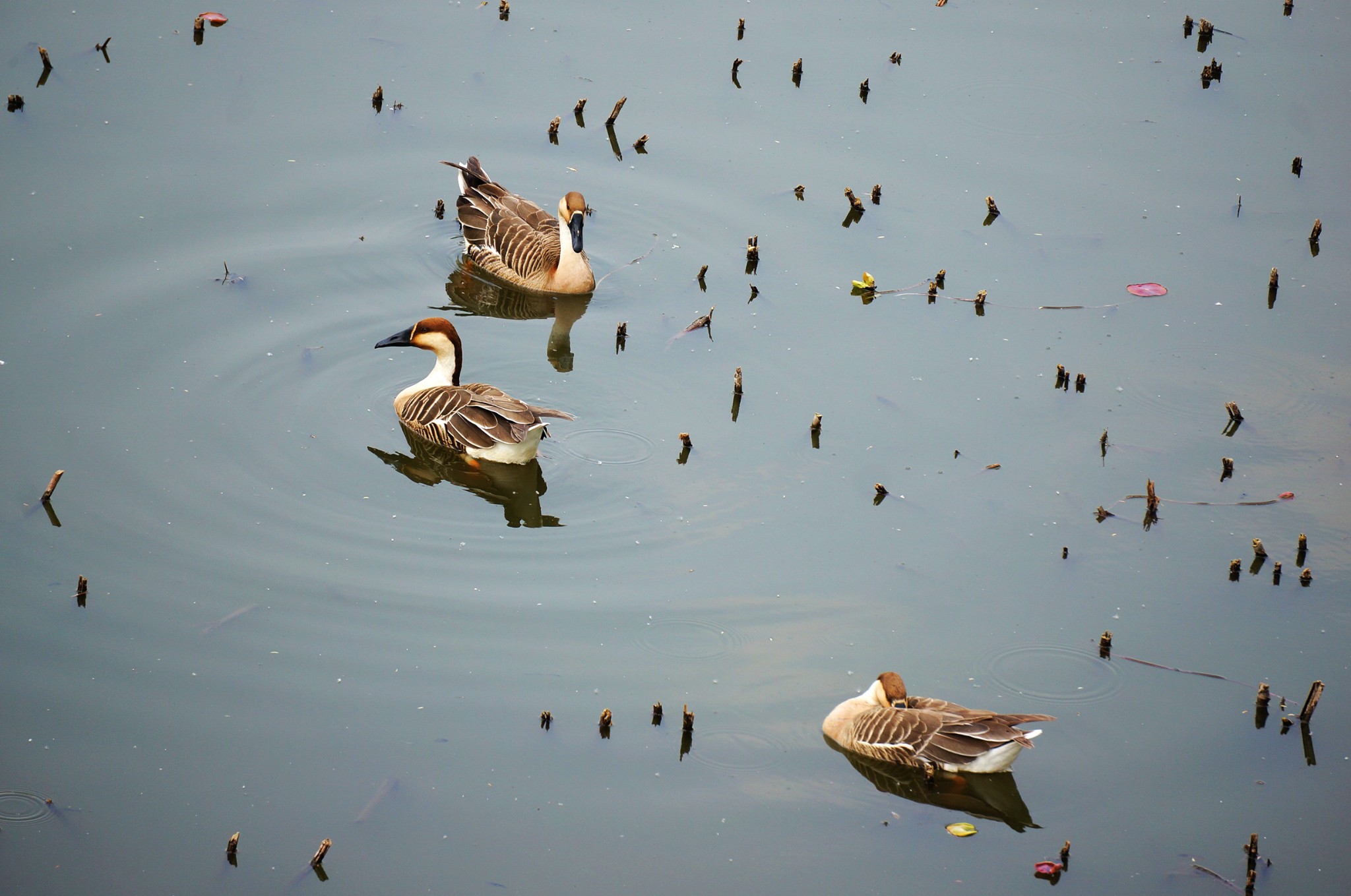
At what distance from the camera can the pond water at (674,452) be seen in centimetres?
700

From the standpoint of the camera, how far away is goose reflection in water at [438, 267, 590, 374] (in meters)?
11.7

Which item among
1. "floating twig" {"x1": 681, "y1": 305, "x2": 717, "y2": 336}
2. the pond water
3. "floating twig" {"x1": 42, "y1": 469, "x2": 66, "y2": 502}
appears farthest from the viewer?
"floating twig" {"x1": 681, "y1": 305, "x2": 717, "y2": 336}

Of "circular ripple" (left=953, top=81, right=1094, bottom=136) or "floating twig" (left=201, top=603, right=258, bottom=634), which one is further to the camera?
"circular ripple" (left=953, top=81, right=1094, bottom=136)

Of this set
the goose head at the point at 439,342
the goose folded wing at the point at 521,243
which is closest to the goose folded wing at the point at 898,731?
the goose head at the point at 439,342

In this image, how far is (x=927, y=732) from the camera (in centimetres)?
720

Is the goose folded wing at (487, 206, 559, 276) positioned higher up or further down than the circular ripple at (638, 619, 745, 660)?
higher up

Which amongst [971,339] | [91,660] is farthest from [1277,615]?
[91,660]

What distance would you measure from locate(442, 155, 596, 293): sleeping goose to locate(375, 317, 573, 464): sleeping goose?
1966 millimetres

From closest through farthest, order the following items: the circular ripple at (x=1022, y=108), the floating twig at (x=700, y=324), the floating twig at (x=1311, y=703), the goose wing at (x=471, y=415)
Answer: the floating twig at (x=1311, y=703)
the goose wing at (x=471, y=415)
the floating twig at (x=700, y=324)
the circular ripple at (x=1022, y=108)

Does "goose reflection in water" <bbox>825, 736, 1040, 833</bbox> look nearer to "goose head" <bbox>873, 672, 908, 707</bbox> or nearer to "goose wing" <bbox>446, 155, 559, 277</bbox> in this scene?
"goose head" <bbox>873, 672, 908, 707</bbox>

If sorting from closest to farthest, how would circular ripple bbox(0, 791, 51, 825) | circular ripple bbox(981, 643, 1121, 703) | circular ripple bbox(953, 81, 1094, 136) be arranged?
circular ripple bbox(0, 791, 51, 825), circular ripple bbox(981, 643, 1121, 703), circular ripple bbox(953, 81, 1094, 136)

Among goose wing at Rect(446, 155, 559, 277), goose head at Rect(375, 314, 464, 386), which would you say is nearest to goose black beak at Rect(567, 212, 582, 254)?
goose wing at Rect(446, 155, 559, 277)

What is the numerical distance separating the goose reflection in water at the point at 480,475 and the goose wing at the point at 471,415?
137mm

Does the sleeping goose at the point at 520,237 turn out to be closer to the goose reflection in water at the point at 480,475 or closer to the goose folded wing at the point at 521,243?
the goose folded wing at the point at 521,243
